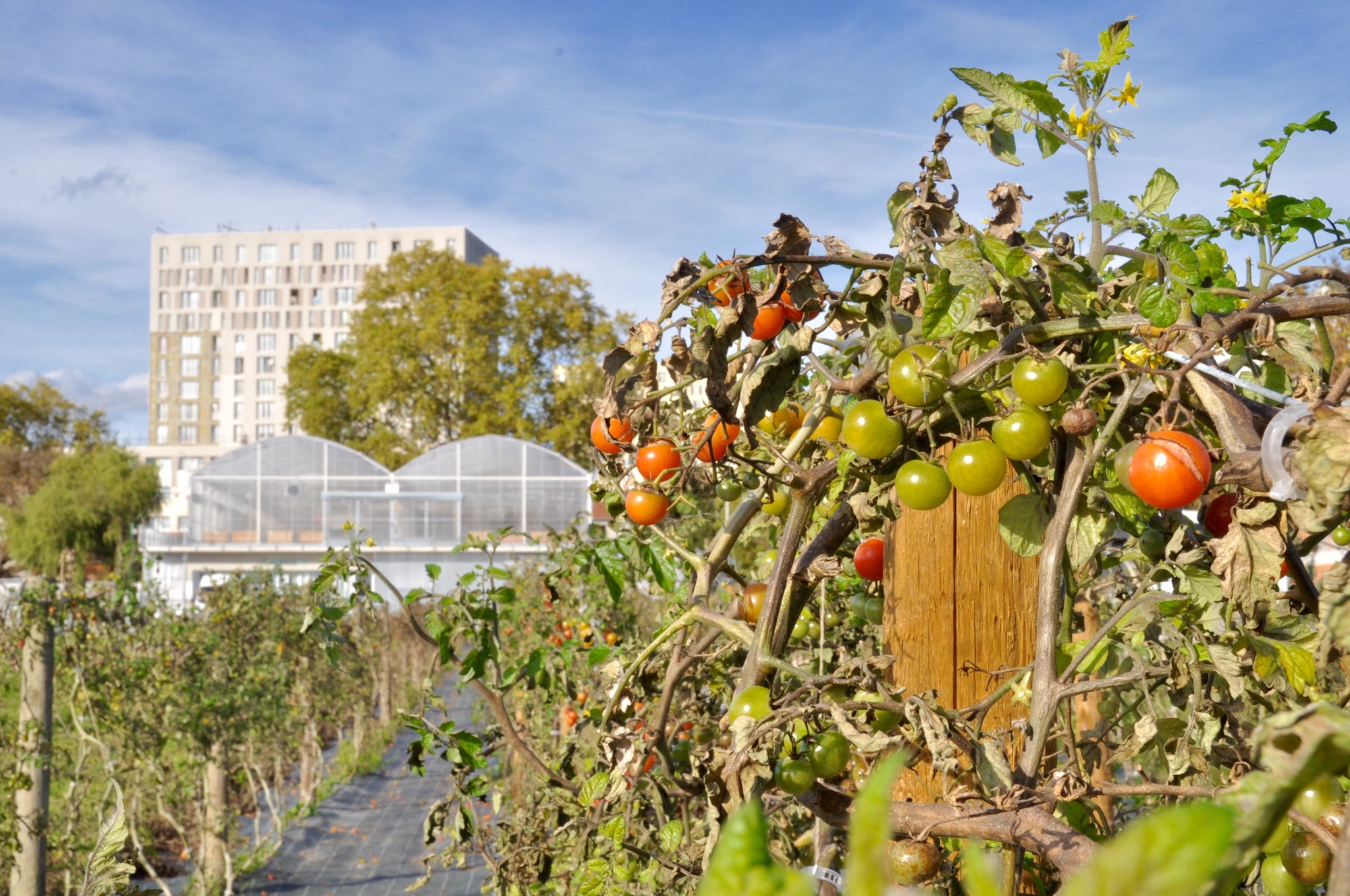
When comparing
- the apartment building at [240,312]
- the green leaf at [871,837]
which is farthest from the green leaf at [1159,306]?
the apartment building at [240,312]

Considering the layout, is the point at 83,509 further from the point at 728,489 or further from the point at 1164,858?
the point at 1164,858

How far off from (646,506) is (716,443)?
4.9 inches

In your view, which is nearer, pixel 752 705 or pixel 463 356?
pixel 752 705

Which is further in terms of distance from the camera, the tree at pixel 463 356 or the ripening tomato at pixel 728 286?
the tree at pixel 463 356

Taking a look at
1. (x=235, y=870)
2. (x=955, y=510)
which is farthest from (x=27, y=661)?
(x=955, y=510)

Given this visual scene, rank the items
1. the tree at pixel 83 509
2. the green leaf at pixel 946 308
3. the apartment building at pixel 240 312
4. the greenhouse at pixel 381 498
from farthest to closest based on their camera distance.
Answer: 1. the apartment building at pixel 240 312
2. the tree at pixel 83 509
3. the greenhouse at pixel 381 498
4. the green leaf at pixel 946 308

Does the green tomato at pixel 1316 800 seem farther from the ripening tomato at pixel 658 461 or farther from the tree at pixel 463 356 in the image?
the tree at pixel 463 356

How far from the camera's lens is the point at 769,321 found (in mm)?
877

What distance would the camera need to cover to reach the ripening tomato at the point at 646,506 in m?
1.09

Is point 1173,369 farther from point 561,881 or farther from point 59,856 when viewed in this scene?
point 59,856

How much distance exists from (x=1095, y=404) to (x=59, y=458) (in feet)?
101

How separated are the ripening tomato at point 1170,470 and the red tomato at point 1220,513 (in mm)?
99

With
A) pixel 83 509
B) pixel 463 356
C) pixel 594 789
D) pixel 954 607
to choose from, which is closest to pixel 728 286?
pixel 954 607

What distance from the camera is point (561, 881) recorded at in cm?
199
